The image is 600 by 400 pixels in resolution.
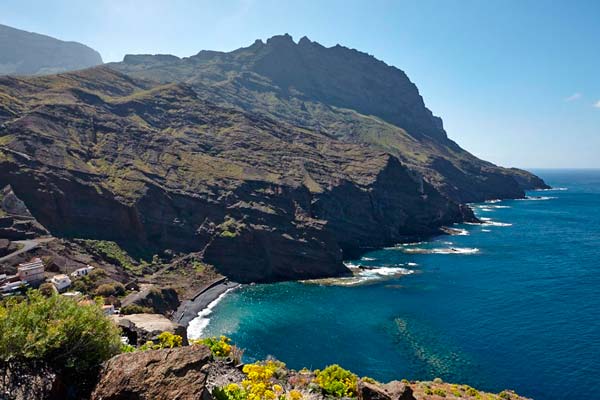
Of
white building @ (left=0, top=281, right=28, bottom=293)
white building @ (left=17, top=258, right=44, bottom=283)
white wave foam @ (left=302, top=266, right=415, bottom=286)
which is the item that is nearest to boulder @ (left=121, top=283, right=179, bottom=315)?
white building @ (left=17, top=258, right=44, bottom=283)

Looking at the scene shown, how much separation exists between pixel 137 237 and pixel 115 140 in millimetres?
49476

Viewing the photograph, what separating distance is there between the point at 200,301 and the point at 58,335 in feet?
268

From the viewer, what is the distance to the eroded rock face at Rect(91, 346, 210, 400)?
13.9 m

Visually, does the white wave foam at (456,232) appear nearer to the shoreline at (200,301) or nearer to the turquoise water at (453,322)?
the turquoise water at (453,322)

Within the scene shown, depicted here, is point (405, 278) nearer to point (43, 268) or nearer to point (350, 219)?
point (350, 219)

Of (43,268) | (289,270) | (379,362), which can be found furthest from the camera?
(289,270)

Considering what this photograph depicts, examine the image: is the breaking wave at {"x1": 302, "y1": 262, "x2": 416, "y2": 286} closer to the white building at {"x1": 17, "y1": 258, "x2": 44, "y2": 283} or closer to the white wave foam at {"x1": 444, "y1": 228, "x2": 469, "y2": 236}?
the white wave foam at {"x1": 444, "y1": 228, "x2": 469, "y2": 236}

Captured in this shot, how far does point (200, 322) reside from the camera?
8194cm

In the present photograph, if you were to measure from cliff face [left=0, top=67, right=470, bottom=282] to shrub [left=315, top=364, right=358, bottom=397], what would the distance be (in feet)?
289

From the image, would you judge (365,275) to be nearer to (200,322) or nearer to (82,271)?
(200,322)

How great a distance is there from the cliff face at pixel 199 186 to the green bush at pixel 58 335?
98.1 m

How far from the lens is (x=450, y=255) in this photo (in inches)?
5300

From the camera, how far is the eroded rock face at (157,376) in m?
13.9

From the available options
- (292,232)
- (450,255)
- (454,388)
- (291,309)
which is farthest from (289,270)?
(454,388)
